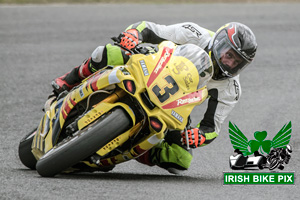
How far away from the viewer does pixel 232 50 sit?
19.0 feet

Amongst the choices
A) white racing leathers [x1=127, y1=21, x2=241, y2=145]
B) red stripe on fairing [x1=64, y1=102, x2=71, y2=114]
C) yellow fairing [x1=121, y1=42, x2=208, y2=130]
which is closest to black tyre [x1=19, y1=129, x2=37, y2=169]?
red stripe on fairing [x1=64, y1=102, x2=71, y2=114]

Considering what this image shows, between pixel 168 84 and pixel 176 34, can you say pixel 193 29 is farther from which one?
pixel 168 84

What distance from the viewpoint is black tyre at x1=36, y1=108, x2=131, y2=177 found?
5000 mm

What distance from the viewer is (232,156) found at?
6785 millimetres

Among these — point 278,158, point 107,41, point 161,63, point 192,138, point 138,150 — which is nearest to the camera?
point 161,63

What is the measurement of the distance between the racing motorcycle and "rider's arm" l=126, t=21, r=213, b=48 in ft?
2.92

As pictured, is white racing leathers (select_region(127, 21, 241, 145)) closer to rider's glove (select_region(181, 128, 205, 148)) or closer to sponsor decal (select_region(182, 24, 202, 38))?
sponsor decal (select_region(182, 24, 202, 38))

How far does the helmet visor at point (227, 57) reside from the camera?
19.0 ft

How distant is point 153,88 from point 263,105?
4.49 metres

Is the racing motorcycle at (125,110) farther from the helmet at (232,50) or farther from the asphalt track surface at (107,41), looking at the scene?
the helmet at (232,50)

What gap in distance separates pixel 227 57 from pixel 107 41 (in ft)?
23.8

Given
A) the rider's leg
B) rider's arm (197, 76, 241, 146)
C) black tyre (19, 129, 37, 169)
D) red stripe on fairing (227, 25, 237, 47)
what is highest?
red stripe on fairing (227, 25, 237, 47)

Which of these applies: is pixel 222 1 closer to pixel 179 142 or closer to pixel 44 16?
pixel 44 16

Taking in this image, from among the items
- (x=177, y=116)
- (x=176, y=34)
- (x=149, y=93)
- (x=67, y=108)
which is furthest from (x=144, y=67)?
(x=176, y=34)
